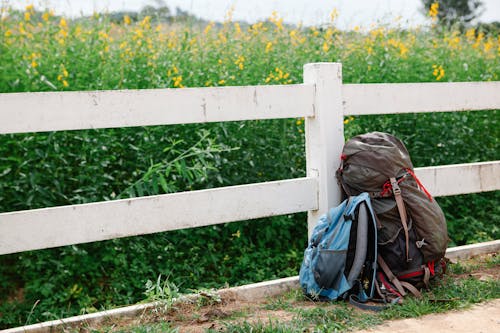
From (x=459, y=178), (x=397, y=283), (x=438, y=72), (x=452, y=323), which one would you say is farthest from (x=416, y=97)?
(x=438, y=72)

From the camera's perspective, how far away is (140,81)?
509 centimetres

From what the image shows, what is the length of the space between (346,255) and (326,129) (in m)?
0.86

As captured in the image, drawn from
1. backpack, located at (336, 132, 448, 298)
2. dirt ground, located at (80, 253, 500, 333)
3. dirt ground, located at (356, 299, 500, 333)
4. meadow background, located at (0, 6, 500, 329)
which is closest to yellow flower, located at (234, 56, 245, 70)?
meadow background, located at (0, 6, 500, 329)

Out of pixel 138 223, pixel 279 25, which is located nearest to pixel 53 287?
pixel 138 223

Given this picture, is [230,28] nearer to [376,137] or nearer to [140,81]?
[140,81]

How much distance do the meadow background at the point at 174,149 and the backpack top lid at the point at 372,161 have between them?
3.30ft

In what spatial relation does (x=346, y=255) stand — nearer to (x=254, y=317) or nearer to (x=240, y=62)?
(x=254, y=317)

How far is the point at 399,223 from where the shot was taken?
11.9 feet

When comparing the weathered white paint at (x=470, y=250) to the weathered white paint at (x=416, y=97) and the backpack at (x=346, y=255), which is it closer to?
the weathered white paint at (x=416, y=97)

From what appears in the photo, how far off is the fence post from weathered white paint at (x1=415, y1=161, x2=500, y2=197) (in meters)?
0.70

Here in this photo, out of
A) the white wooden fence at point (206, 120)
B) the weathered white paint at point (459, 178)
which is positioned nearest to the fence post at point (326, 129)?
the white wooden fence at point (206, 120)

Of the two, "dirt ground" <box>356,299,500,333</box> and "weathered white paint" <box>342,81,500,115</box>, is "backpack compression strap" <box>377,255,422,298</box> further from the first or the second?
"weathered white paint" <box>342,81,500,115</box>

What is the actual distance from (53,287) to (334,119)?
7.47ft

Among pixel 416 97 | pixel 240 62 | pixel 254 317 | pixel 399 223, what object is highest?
pixel 240 62
